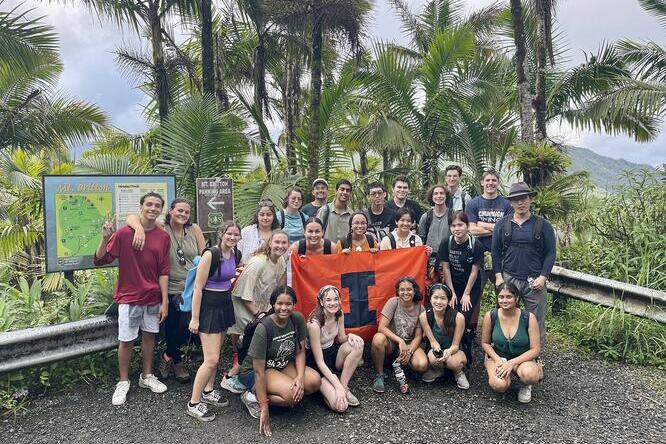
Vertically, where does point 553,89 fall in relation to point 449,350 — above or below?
above

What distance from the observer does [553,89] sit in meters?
10.0

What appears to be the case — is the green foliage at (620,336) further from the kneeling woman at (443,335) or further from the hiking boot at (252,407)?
the hiking boot at (252,407)

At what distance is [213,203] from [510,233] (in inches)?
136

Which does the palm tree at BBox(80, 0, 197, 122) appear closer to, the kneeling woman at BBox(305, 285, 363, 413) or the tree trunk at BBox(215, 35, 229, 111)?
the tree trunk at BBox(215, 35, 229, 111)

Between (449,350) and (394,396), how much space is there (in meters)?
0.69

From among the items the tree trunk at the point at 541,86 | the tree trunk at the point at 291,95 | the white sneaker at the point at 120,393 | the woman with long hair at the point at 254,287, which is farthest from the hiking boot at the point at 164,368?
the tree trunk at the point at 291,95

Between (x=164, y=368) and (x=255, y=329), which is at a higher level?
(x=255, y=329)

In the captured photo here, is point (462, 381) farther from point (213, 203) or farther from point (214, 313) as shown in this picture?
point (213, 203)

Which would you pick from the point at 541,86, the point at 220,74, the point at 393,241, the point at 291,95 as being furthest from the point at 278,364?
the point at 291,95

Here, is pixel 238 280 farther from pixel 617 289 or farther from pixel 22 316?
pixel 617 289

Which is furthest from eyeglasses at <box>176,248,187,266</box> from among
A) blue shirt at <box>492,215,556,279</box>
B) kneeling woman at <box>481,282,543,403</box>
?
blue shirt at <box>492,215,556,279</box>

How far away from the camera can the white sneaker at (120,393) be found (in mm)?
3883

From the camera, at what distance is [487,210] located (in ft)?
17.8

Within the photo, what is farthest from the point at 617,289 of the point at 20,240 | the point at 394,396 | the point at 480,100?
the point at 20,240
